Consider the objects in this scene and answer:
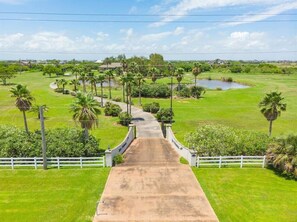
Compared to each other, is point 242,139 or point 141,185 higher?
point 242,139

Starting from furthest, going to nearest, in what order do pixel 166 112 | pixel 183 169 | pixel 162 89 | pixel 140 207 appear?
pixel 162 89, pixel 166 112, pixel 183 169, pixel 140 207

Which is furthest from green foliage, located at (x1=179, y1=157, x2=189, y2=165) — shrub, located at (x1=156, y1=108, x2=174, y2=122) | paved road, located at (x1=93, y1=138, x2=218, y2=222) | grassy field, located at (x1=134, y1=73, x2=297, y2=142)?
shrub, located at (x1=156, y1=108, x2=174, y2=122)

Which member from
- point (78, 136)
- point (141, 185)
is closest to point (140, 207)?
point (141, 185)

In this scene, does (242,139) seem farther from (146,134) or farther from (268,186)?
(146,134)

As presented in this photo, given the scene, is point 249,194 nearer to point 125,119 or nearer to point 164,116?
point 164,116

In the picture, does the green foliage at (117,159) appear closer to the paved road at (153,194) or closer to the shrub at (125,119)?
the paved road at (153,194)

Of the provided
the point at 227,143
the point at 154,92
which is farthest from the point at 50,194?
the point at 154,92
